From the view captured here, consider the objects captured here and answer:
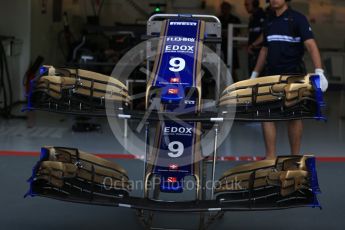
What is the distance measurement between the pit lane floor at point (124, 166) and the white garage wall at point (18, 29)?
46.3 inches

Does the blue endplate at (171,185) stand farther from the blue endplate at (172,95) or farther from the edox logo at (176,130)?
the blue endplate at (172,95)

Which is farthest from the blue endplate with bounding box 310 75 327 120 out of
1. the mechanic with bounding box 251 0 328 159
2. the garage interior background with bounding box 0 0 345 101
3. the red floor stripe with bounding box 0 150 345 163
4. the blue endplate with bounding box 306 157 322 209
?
the garage interior background with bounding box 0 0 345 101

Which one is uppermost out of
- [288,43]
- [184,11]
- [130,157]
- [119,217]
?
[184,11]

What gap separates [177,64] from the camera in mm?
3975

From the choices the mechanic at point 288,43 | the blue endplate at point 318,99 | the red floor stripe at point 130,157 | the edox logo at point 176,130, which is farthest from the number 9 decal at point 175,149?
the red floor stripe at point 130,157

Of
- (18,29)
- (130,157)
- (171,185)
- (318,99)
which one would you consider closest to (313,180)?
(318,99)

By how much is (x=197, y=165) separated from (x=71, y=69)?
96 centimetres

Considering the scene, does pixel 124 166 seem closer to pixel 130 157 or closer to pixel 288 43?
pixel 130 157

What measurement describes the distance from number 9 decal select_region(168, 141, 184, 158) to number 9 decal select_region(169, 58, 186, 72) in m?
0.45

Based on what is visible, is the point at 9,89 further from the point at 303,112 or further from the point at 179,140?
the point at 303,112

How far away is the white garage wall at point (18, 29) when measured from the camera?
10.3 meters

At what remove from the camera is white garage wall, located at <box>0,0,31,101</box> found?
10.3 metres

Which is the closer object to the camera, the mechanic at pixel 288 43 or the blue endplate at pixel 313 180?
the blue endplate at pixel 313 180

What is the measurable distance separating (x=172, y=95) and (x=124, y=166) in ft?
8.32
